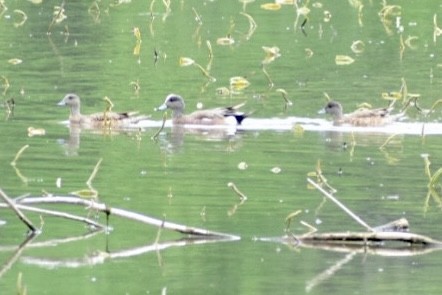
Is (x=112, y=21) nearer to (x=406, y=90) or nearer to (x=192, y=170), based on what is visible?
(x=406, y=90)

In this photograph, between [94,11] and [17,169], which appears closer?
[17,169]

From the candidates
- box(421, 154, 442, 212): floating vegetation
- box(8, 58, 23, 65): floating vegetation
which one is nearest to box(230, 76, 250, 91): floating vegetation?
box(8, 58, 23, 65): floating vegetation

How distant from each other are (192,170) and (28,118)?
4.39 m

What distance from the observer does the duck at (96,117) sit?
2014cm

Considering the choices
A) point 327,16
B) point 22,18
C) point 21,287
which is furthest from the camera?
point 327,16

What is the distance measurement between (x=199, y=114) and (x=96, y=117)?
1.27m

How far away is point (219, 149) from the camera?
60.8 ft

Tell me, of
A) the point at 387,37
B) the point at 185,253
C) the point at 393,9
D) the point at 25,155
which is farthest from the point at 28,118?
the point at 393,9

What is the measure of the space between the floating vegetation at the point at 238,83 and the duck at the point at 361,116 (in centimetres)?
272

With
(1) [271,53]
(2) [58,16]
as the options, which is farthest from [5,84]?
(2) [58,16]

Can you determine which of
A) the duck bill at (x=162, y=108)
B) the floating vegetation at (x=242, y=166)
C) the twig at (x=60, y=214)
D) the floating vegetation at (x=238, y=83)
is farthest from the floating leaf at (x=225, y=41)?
the twig at (x=60, y=214)

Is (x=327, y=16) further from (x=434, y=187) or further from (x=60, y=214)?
(x=60, y=214)

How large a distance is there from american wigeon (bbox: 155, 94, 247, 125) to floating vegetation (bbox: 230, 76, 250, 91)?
1.82 metres

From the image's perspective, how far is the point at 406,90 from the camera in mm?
22016
